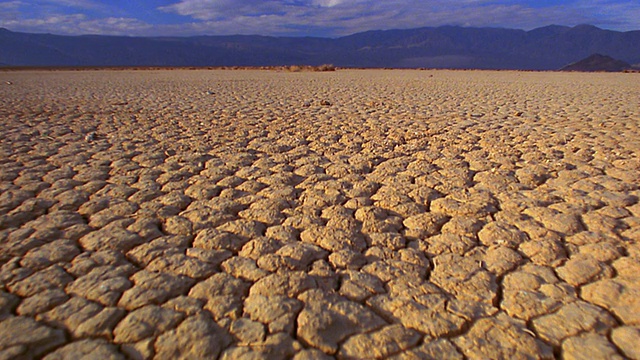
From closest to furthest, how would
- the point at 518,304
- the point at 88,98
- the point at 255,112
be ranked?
the point at 518,304 < the point at 255,112 < the point at 88,98

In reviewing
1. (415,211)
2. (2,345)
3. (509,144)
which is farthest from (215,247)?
(509,144)

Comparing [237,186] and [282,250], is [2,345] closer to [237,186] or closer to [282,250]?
[282,250]

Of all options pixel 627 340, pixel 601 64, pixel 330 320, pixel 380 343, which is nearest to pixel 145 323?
pixel 330 320

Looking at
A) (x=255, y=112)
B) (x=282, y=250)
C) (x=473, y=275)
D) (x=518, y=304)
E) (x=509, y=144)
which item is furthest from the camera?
(x=255, y=112)

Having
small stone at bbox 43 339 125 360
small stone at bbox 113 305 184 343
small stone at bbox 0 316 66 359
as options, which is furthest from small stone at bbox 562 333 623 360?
small stone at bbox 0 316 66 359

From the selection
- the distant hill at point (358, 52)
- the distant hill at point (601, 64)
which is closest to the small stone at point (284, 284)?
the distant hill at point (601, 64)

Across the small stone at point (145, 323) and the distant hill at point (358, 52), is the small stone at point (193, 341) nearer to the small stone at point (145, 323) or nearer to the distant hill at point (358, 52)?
the small stone at point (145, 323)

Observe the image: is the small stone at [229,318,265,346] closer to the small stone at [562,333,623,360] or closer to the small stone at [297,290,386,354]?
the small stone at [297,290,386,354]
